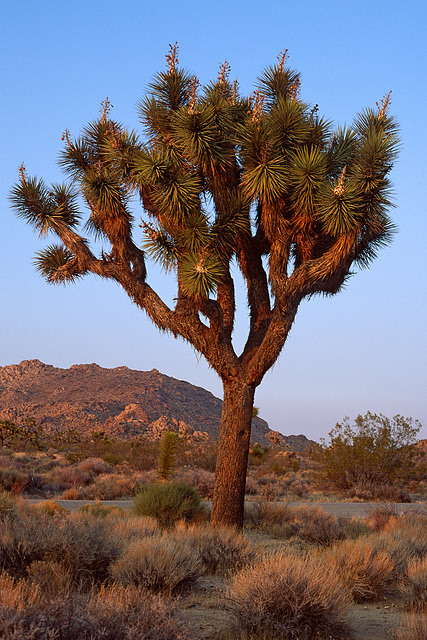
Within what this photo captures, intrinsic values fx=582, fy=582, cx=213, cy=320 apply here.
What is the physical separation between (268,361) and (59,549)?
5.65 m

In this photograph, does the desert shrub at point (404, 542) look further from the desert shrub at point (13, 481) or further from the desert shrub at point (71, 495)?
the desert shrub at point (13, 481)

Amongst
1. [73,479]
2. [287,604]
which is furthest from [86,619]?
[73,479]

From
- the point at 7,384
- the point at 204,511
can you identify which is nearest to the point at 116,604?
the point at 204,511

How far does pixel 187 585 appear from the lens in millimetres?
6484

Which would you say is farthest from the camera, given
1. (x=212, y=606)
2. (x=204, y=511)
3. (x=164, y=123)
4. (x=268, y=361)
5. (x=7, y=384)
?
(x=7, y=384)

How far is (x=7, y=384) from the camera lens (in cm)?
7881

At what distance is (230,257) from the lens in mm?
12359

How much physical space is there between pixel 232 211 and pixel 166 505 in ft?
20.2

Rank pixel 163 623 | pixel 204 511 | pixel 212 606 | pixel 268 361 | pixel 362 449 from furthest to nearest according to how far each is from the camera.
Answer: pixel 362 449
pixel 204 511
pixel 268 361
pixel 212 606
pixel 163 623

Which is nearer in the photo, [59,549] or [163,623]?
[163,623]

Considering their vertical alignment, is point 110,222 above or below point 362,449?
above

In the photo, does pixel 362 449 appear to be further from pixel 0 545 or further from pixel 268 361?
pixel 0 545

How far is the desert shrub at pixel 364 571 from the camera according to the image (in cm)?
673

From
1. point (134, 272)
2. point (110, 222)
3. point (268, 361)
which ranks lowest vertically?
point (268, 361)
